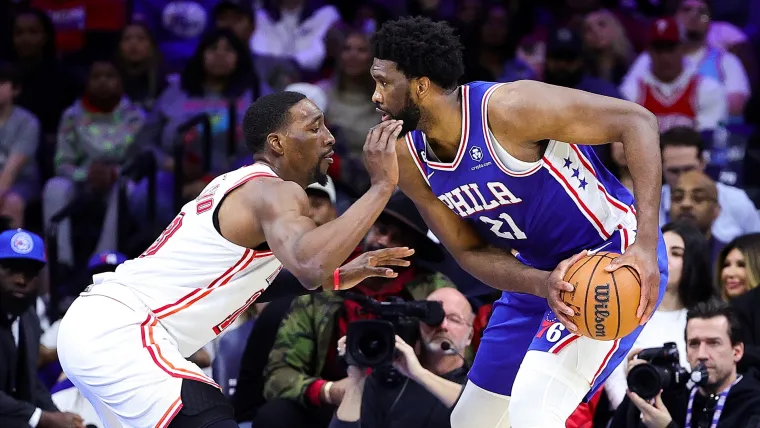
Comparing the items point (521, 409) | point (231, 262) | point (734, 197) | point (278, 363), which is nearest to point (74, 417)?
point (278, 363)

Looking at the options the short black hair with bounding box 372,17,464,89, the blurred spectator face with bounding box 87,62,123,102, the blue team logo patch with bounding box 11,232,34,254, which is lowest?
the blue team logo patch with bounding box 11,232,34,254

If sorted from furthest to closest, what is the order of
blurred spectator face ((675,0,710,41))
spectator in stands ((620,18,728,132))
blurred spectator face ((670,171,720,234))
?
blurred spectator face ((675,0,710,41)) < spectator in stands ((620,18,728,132)) < blurred spectator face ((670,171,720,234))

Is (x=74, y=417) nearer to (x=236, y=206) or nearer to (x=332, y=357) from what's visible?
(x=332, y=357)

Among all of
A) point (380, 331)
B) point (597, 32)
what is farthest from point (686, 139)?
point (380, 331)

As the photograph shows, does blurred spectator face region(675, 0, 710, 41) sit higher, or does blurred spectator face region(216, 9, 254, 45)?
blurred spectator face region(675, 0, 710, 41)

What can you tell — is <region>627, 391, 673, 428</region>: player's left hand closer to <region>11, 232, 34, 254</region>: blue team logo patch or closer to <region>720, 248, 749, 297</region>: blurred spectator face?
<region>720, 248, 749, 297</region>: blurred spectator face

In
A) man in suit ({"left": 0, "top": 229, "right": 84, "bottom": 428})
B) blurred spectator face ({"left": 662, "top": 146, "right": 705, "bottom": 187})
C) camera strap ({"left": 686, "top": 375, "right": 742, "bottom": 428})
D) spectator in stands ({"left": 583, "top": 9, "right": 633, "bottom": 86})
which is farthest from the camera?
spectator in stands ({"left": 583, "top": 9, "right": 633, "bottom": 86})

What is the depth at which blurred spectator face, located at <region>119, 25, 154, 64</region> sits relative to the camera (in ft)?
35.0

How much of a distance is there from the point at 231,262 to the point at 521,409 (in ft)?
4.15

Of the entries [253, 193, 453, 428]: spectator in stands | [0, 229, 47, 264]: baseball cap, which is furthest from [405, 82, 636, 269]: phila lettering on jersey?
[0, 229, 47, 264]: baseball cap

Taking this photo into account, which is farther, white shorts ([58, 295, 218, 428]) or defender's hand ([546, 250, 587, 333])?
defender's hand ([546, 250, 587, 333])

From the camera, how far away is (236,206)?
4711mm

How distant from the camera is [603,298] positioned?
4633 mm

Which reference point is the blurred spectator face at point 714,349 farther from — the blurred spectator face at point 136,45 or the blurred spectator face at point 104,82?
the blurred spectator face at point 136,45
